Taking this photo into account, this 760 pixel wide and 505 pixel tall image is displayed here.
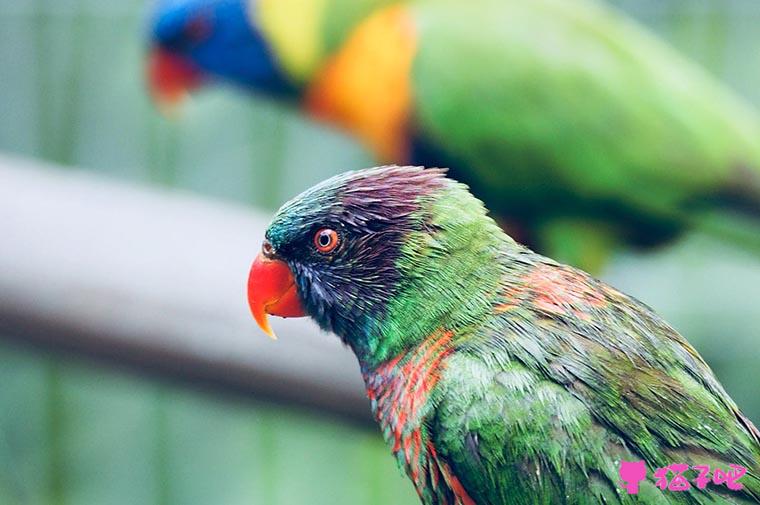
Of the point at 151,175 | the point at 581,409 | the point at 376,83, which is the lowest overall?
the point at 151,175

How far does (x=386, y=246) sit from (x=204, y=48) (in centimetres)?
138

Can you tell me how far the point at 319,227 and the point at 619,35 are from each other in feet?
3.54

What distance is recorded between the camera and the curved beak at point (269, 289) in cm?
76

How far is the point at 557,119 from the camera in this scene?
1546mm

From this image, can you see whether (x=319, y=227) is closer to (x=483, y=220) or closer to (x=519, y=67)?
(x=483, y=220)

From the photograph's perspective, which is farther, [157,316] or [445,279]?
[157,316]

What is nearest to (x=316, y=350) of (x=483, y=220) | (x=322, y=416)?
(x=322, y=416)

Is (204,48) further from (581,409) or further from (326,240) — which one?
(581,409)

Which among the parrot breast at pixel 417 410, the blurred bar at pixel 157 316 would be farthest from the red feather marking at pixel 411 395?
the blurred bar at pixel 157 316

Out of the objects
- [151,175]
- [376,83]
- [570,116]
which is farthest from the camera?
[151,175]

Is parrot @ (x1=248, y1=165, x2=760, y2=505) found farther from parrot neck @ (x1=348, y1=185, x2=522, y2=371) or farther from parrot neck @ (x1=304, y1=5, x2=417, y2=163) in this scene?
parrot neck @ (x1=304, y1=5, x2=417, y2=163)

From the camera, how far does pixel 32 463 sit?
2.16 meters

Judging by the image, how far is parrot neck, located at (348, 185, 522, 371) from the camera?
0.70 metres

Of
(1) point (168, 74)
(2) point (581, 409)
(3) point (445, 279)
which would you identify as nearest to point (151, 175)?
(1) point (168, 74)
